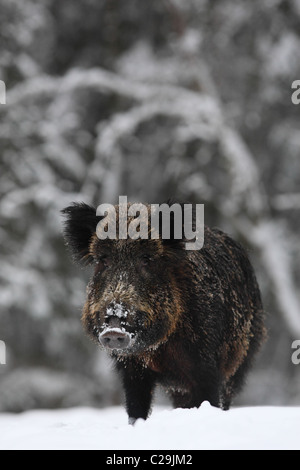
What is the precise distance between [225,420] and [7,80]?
1586cm

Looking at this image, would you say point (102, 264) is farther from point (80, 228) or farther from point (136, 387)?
point (136, 387)

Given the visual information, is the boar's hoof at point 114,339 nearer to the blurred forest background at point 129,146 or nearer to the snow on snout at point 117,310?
the snow on snout at point 117,310

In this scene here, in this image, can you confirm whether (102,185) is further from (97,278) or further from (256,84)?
(97,278)

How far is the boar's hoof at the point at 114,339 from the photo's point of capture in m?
5.65

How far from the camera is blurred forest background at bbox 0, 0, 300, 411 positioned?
19.8 metres

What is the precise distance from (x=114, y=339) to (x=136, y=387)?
110 centimetres

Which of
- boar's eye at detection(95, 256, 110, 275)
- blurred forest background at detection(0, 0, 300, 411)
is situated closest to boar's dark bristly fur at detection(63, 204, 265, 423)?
boar's eye at detection(95, 256, 110, 275)

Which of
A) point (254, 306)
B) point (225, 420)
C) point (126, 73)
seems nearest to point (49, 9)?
point (126, 73)

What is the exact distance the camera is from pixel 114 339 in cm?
569

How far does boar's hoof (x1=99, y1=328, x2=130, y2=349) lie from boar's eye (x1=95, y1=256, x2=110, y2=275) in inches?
31.5

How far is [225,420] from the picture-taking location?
528cm

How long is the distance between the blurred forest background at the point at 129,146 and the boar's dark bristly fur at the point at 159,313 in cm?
1168

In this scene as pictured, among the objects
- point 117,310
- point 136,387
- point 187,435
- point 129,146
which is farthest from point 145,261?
point 129,146

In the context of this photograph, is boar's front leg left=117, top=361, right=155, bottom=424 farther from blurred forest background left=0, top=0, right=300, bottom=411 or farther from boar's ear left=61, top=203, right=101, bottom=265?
blurred forest background left=0, top=0, right=300, bottom=411
